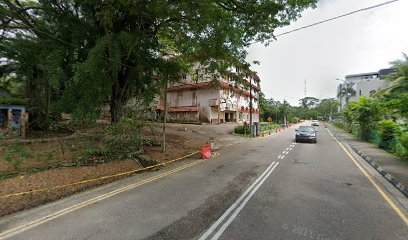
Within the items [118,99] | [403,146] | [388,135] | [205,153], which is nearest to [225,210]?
[205,153]

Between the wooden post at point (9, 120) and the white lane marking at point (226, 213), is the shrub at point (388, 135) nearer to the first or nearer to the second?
the white lane marking at point (226, 213)

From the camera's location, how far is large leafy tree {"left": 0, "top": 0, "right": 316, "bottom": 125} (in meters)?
9.88

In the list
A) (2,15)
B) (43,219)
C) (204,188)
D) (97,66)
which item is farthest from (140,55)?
(43,219)

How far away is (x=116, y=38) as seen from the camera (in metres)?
10.5

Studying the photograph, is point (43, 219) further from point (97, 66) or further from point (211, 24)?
point (211, 24)

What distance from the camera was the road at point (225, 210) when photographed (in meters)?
4.41

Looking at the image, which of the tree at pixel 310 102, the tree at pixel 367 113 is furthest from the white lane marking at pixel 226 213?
the tree at pixel 310 102

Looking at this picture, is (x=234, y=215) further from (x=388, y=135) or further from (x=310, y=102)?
(x=310, y=102)

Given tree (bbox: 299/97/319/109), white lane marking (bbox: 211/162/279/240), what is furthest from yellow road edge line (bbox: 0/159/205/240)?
tree (bbox: 299/97/319/109)

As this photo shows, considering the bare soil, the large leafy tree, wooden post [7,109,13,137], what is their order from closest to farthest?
the bare soil < the large leafy tree < wooden post [7,109,13,137]

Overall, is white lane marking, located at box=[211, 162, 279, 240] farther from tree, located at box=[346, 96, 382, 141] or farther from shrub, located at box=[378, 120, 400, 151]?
tree, located at box=[346, 96, 382, 141]

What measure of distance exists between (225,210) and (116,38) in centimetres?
916

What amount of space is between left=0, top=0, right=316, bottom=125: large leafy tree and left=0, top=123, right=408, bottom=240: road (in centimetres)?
529

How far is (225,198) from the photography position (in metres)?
6.25
